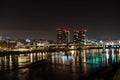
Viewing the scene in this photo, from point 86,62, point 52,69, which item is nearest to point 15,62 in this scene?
point 86,62

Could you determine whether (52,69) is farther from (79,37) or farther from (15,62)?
(79,37)

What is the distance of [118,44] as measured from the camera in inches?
6014

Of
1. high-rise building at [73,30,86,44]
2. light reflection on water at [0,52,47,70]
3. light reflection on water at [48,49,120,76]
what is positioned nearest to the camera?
light reflection on water at [48,49,120,76]

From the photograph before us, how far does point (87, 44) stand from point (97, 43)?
516 inches

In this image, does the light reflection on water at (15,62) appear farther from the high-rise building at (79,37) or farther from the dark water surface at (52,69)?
the high-rise building at (79,37)

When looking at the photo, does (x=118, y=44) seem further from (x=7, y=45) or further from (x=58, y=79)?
(x=58, y=79)

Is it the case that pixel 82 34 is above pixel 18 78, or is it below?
above

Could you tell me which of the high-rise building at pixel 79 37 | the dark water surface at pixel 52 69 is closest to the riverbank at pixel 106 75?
the dark water surface at pixel 52 69

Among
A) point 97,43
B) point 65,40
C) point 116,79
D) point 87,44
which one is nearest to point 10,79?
point 116,79

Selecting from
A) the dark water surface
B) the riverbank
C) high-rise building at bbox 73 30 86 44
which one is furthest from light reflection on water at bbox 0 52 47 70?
high-rise building at bbox 73 30 86 44

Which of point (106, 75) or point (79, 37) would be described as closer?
point (106, 75)

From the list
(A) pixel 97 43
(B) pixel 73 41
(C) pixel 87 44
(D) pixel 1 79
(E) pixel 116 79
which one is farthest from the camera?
(B) pixel 73 41

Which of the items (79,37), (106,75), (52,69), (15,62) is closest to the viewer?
(106,75)

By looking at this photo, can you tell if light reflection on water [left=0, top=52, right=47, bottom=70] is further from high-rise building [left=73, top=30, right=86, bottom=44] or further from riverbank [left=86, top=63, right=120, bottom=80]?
high-rise building [left=73, top=30, right=86, bottom=44]
